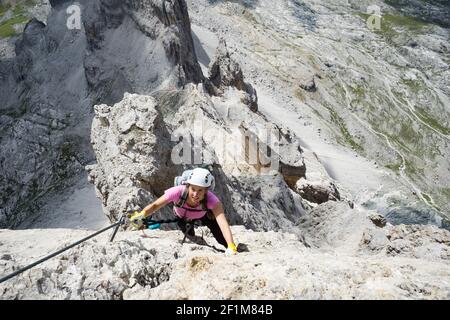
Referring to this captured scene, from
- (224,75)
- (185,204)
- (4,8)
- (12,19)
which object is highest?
(185,204)

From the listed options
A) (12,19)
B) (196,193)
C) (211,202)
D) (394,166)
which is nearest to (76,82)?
(211,202)

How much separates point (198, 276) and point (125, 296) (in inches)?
53.2

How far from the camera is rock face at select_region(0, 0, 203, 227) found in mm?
41969

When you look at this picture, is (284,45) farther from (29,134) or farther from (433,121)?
(29,134)

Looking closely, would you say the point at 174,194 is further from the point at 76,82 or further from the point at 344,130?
the point at 344,130

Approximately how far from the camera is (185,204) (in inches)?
A: 393

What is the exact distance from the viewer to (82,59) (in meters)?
56.9

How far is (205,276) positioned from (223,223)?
206 centimetres

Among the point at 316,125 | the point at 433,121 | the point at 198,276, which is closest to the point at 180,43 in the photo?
the point at 198,276

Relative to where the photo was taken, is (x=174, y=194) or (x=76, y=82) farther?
(x=76, y=82)

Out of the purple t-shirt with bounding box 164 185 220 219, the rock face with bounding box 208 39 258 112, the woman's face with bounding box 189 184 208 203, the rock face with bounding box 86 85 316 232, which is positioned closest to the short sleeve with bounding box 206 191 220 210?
the purple t-shirt with bounding box 164 185 220 219

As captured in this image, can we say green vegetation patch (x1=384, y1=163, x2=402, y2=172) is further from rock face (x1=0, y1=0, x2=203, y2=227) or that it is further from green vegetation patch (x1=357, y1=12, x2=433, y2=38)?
green vegetation patch (x1=357, y1=12, x2=433, y2=38)

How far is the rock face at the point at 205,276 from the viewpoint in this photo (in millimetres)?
6902
